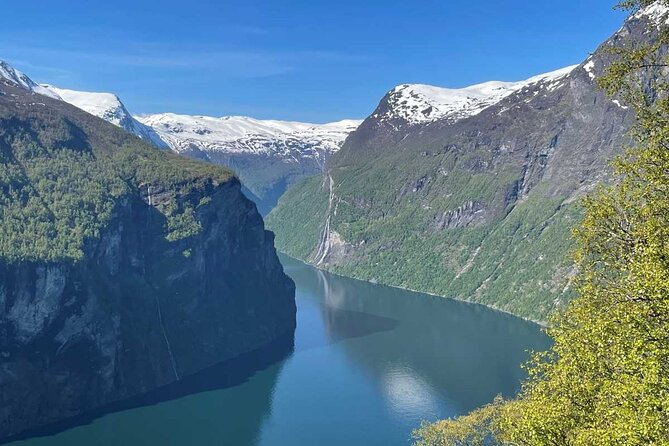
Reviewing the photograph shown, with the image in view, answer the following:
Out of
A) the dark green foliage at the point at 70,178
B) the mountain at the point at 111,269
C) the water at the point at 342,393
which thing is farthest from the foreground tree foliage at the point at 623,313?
the dark green foliage at the point at 70,178

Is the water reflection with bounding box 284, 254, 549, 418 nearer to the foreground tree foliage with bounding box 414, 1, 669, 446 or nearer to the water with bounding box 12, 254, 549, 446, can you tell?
the water with bounding box 12, 254, 549, 446

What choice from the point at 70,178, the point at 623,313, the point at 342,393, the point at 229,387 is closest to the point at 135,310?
the point at 229,387

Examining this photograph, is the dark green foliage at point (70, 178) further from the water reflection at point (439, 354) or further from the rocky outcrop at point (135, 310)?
the water reflection at point (439, 354)

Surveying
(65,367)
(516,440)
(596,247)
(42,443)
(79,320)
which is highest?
(596,247)

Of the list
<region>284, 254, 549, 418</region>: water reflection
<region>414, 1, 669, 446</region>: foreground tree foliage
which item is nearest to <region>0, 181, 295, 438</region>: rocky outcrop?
<region>284, 254, 549, 418</region>: water reflection

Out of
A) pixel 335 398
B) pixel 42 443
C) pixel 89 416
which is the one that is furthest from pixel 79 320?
pixel 335 398

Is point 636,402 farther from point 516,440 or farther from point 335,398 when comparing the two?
point 335,398

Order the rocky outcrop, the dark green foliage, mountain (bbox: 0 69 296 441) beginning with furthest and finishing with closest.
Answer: the dark green foliage, mountain (bbox: 0 69 296 441), the rocky outcrop
